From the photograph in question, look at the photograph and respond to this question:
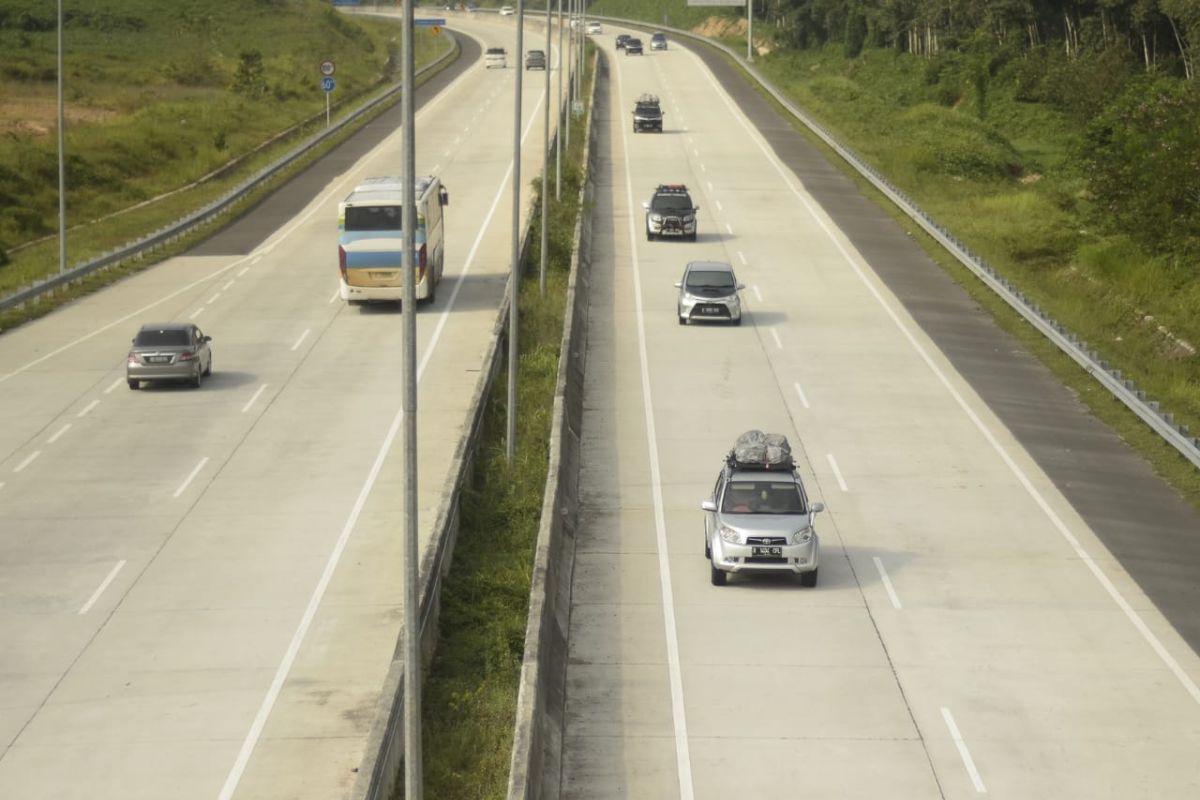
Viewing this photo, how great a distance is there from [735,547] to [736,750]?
20.4 feet

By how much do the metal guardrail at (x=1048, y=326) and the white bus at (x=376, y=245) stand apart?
15.7 m

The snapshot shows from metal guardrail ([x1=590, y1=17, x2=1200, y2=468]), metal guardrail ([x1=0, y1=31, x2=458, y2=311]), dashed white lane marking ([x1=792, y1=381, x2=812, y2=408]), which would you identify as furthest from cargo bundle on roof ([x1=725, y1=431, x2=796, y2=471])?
metal guardrail ([x1=0, y1=31, x2=458, y2=311])

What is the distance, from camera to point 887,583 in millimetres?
26578

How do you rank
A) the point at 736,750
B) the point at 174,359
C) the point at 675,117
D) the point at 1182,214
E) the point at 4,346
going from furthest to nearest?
1. the point at 675,117
2. the point at 1182,214
3. the point at 4,346
4. the point at 174,359
5. the point at 736,750

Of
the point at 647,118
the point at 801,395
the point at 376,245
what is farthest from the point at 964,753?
the point at 647,118

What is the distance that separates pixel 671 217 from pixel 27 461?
2975 centimetres

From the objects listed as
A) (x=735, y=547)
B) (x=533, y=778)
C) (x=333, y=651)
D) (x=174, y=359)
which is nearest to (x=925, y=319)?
(x=174, y=359)

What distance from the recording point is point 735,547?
26.1 metres

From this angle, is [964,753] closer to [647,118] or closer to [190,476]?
[190,476]

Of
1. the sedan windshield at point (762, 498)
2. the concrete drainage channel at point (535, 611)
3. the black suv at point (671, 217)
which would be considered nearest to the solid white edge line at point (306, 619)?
the concrete drainage channel at point (535, 611)

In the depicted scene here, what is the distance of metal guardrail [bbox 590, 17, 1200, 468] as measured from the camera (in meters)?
34.0

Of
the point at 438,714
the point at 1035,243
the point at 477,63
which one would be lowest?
the point at 438,714

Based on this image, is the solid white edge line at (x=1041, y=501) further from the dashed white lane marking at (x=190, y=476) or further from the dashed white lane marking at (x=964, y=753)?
the dashed white lane marking at (x=190, y=476)

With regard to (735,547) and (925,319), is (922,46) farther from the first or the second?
(735,547)
